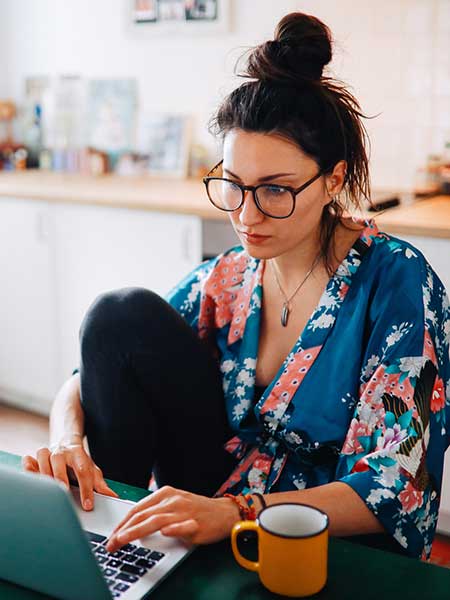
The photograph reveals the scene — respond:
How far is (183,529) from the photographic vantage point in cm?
92

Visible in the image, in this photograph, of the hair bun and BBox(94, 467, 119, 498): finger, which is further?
the hair bun

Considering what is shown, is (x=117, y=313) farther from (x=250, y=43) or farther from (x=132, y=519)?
(x=250, y=43)

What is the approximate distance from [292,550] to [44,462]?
46 centimetres

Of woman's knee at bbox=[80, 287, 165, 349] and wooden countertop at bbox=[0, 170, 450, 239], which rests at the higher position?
wooden countertop at bbox=[0, 170, 450, 239]

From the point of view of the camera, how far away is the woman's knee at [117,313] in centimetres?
137

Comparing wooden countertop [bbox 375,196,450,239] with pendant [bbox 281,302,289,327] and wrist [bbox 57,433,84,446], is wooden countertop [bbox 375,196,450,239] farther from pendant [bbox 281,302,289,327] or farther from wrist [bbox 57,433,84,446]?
wrist [bbox 57,433,84,446]

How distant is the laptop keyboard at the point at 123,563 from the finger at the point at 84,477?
101 mm

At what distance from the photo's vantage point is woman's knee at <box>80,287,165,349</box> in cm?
137

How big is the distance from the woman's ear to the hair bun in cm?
14

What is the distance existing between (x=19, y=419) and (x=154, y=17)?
62.0 inches

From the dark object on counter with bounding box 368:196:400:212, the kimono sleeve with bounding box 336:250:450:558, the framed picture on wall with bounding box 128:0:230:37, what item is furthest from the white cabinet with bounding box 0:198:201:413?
the kimono sleeve with bounding box 336:250:450:558

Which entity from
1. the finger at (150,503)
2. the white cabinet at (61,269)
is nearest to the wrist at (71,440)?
the finger at (150,503)

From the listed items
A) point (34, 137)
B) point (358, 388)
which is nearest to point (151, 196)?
point (34, 137)

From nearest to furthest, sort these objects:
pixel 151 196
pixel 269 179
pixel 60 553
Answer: pixel 60 553
pixel 269 179
pixel 151 196
